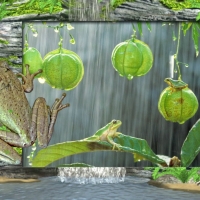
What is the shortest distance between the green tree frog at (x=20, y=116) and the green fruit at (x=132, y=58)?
84cm

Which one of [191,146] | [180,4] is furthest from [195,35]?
[191,146]

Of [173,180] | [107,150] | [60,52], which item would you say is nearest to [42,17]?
[60,52]

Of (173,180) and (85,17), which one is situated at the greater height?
(85,17)

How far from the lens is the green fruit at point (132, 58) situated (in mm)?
5570

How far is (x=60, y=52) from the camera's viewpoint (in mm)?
5586

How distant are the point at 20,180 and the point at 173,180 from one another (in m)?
2.00

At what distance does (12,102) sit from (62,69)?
2.51 ft

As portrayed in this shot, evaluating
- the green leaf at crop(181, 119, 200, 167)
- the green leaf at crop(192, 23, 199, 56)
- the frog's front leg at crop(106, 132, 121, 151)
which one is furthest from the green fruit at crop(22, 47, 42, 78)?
the green leaf at crop(181, 119, 200, 167)

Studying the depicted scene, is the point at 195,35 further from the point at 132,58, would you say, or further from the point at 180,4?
the point at 132,58

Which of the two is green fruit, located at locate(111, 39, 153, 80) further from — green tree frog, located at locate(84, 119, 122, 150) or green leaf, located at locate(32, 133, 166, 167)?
green leaf, located at locate(32, 133, 166, 167)

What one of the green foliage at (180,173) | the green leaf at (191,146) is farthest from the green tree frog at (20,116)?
the green leaf at (191,146)

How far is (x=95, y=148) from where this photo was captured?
5.63m

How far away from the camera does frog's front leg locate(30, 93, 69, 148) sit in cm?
544

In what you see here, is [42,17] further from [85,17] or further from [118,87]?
[118,87]
